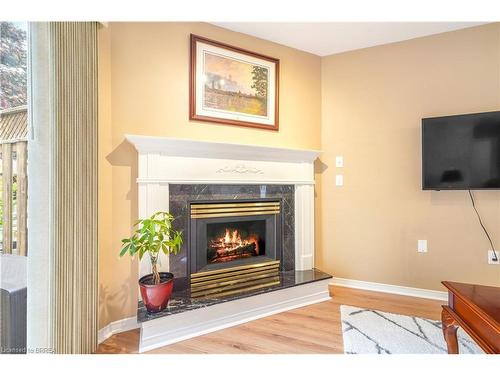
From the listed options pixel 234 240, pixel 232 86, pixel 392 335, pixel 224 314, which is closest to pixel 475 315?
pixel 392 335

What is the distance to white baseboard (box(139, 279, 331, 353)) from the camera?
1.92 meters

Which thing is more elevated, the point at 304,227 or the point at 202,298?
the point at 304,227

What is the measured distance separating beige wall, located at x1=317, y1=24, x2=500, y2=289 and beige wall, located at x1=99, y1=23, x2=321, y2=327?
4.76ft

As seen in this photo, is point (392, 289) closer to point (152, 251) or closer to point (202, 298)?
point (202, 298)

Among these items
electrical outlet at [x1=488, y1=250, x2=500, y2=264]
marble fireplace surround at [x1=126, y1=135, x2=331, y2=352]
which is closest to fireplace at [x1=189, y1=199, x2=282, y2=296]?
marble fireplace surround at [x1=126, y1=135, x2=331, y2=352]

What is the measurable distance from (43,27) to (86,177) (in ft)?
2.77

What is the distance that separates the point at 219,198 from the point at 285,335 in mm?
1220

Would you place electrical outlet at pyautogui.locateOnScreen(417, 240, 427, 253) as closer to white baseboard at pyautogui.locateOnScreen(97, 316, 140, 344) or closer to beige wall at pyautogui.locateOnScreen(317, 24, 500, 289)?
beige wall at pyautogui.locateOnScreen(317, 24, 500, 289)

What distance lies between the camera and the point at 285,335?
2.04 m

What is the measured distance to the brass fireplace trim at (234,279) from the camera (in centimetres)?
238

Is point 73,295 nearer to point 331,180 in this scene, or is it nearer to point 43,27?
point 43,27

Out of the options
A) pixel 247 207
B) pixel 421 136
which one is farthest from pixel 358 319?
pixel 421 136

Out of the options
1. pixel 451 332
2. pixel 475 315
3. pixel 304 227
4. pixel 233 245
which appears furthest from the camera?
pixel 304 227

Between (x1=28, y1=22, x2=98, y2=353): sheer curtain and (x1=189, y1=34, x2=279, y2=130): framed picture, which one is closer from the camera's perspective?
(x1=28, y1=22, x2=98, y2=353): sheer curtain
